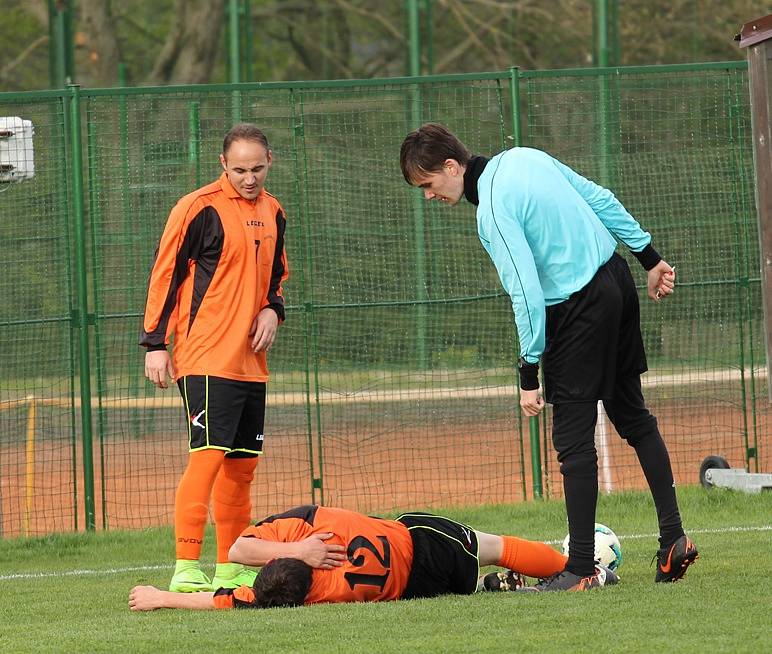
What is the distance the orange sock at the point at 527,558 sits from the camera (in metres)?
5.89

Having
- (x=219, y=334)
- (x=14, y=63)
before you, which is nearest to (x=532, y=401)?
(x=219, y=334)

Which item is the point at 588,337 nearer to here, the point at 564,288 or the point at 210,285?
the point at 564,288

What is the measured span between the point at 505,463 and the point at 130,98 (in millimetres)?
3679

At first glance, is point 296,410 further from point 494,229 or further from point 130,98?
point 494,229

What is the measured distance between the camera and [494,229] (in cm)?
564

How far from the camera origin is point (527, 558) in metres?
5.91

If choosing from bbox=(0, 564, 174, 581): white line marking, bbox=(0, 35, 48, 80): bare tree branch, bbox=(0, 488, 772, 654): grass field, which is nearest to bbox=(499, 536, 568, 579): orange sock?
bbox=(0, 488, 772, 654): grass field

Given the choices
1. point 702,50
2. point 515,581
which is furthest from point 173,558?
point 702,50

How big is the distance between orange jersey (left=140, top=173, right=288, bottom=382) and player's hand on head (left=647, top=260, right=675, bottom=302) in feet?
5.80

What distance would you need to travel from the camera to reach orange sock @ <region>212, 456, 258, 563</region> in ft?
21.5

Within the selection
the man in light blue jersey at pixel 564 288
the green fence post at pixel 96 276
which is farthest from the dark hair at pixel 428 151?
the green fence post at pixel 96 276

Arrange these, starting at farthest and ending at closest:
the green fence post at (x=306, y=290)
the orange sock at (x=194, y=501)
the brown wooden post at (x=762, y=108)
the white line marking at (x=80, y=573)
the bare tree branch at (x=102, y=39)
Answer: the bare tree branch at (x=102, y=39)
the green fence post at (x=306, y=290)
the white line marking at (x=80, y=573)
the orange sock at (x=194, y=501)
the brown wooden post at (x=762, y=108)

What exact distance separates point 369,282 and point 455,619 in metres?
5.37

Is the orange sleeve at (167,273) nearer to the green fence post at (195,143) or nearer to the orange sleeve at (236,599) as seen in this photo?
the orange sleeve at (236,599)
